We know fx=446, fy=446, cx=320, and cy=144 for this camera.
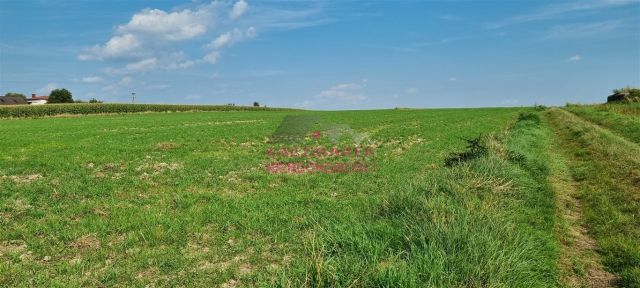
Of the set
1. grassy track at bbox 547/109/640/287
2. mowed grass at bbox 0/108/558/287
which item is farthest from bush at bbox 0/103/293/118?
grassy track at bbox 547/109/640/287

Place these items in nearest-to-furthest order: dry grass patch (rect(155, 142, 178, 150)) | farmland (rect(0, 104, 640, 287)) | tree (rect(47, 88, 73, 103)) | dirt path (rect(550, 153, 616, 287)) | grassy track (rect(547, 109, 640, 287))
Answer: farmland (rect(0, 104, 640, 287)) → dirt path (rect(550, 153, 616, 287)) → grassy track (rect(547, 109, 640, 287)) → dry grass patch (rect(155, 142, 178, 150)) → tree (rect(47, 88, 73, 103))

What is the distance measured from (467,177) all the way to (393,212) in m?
2.97

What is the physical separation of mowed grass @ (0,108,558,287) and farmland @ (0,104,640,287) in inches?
1.2

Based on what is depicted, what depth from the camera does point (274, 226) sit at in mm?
8383

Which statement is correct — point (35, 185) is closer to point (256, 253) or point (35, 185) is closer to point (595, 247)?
point (256, 253)

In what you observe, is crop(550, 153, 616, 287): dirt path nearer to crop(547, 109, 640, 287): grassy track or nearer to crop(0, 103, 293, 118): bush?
crop(547, 109, 640, 287): grassy track

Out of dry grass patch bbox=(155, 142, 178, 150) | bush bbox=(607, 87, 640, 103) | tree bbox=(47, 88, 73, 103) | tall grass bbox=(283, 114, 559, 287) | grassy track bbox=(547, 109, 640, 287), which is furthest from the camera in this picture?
tree bbox=(47, 88, 73, 103)

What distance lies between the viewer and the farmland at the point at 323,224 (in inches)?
212

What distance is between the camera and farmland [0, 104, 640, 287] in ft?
17.6

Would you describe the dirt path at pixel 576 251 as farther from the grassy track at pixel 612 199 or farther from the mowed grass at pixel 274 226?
the mowed grass at pixel 274 226

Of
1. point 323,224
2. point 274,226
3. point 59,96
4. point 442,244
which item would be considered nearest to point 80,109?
point 59,96

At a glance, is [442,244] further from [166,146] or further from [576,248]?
[166,146]

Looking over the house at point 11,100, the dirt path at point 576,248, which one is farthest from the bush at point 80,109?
the dirt path at point 576,248

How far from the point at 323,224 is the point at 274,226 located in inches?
36.3
